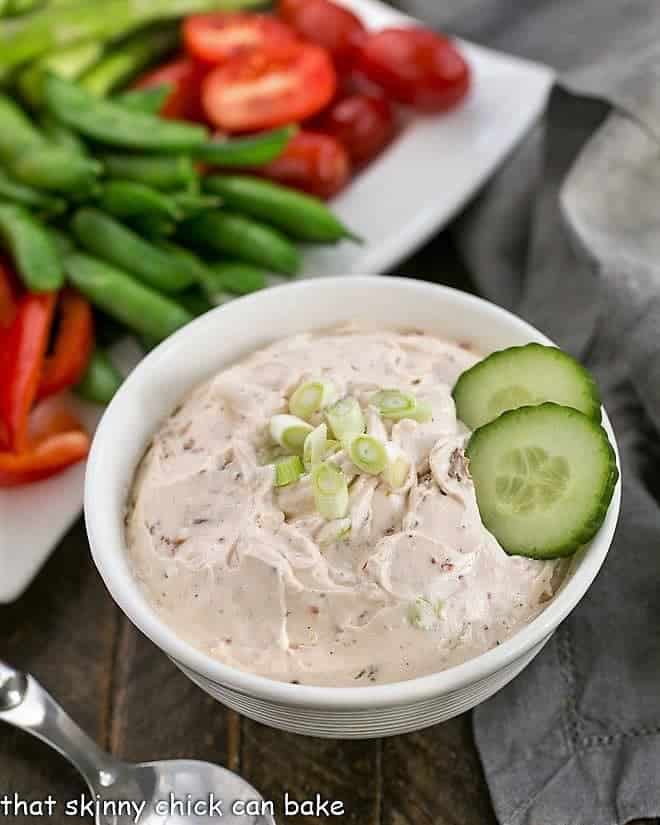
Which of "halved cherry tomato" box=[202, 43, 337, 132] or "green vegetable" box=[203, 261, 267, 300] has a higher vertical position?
"halved cherry tomato" box=[202, 43, 337, 132]

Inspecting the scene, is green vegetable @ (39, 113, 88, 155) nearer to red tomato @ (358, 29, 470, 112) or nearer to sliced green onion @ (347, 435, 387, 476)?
red tomato @ (358, 29, 470, 112)

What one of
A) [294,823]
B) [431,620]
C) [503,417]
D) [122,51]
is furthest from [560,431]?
[122,51]

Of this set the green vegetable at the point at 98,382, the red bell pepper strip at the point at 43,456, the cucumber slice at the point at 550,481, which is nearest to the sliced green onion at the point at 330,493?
the cucumber slice at the point at 550,481

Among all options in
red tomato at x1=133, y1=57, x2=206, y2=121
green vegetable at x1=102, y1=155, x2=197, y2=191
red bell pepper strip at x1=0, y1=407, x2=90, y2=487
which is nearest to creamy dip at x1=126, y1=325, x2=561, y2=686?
red bell pepper strip at x1=0, y1=407, x2=90, y2=487

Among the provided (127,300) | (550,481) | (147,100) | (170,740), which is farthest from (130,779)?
(147,100)

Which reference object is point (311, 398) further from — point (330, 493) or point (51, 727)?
point (51, 727)

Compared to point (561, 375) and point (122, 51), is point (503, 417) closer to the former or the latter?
point (561, 375)
